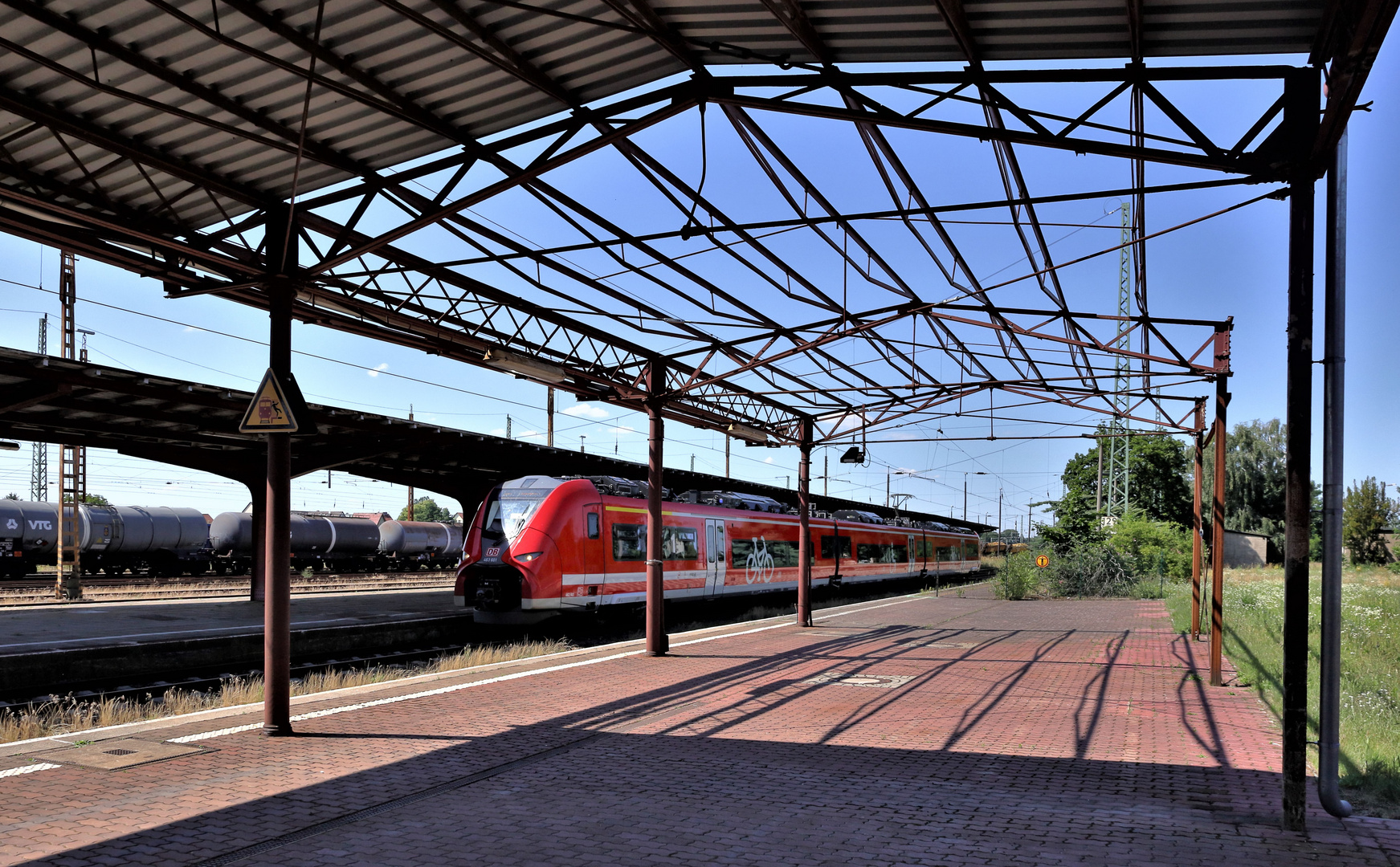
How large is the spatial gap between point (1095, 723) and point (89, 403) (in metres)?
16.4

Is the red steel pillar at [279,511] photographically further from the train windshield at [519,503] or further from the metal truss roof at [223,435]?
the train windshield at [519,503]

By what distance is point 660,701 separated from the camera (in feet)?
34.1

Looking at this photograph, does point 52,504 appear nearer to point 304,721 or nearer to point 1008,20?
point 304,721

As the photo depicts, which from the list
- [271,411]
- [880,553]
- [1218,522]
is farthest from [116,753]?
[880,553]

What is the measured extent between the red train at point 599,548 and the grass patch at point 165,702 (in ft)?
7.64

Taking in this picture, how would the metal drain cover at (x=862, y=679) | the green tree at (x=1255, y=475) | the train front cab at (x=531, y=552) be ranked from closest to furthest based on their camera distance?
the metal drain cover at (x=862, y=679)
the train front cab at (x=531, y=552)
the green tree at (x=1255, y=475)

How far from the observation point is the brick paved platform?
17.6 feet

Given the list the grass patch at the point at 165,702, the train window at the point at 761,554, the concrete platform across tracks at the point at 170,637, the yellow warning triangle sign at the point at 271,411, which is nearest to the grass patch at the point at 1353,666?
the yellow warning triangle sign at the point at 271,411

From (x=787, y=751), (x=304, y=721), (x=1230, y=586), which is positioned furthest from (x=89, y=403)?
(x=1230, y=586)

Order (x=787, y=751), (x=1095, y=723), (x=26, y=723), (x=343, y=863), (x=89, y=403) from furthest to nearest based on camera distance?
(x=89, y=403) < (x=1095, y=723) < (x=26, y=723) < (x=787, y=751) < (x=343, y=863)

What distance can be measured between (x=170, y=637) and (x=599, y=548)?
22.8ft

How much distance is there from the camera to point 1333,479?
6340 millimetres

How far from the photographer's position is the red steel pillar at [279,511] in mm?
8430

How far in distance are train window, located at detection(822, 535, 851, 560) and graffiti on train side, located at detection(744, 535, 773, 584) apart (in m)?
3.34
